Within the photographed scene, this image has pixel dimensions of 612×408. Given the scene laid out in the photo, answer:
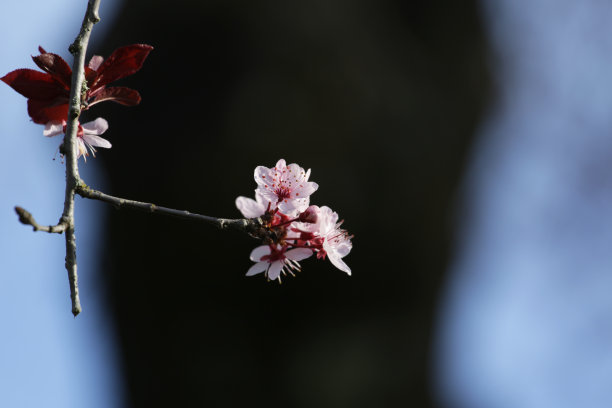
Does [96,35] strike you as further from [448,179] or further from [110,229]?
[448,179]

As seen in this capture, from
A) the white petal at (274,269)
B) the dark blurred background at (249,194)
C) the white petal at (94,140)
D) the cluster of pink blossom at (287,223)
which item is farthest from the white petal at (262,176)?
the dark blurred background at (249,194)

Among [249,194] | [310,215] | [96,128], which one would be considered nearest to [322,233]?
[310,215]

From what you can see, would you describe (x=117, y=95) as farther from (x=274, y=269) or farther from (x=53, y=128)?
(x=274, y=269)

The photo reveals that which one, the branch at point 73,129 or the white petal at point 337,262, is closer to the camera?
the branch at point 73,129

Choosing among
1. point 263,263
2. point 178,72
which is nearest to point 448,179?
point 178,72

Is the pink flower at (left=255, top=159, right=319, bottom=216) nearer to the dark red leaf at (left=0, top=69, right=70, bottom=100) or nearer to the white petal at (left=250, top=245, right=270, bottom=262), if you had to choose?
the white petal at (left=250, top=245, right=270, bottom=262)

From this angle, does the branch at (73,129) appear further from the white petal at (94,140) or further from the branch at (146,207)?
the white petal at (94,140)

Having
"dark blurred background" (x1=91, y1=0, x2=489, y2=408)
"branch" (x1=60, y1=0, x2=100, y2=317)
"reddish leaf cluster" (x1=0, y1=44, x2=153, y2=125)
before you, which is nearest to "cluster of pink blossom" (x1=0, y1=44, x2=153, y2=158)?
"reddish leaf cluster" (x1=0, y1=44, x2=153, y2=125)
